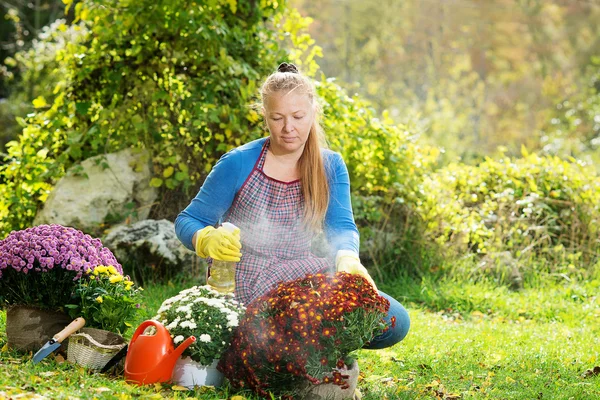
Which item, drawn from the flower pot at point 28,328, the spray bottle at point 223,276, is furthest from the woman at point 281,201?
the flower pot at point 28,328

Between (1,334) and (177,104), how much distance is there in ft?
7.78

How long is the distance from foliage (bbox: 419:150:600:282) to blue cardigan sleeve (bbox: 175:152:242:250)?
2844 millimetres

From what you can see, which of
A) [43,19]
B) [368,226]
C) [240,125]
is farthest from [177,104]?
[43,19]

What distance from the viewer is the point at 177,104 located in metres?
5.50

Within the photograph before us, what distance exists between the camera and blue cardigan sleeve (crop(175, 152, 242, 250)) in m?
3.16

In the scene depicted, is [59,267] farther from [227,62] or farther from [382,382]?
[227,62]

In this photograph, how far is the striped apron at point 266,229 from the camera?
3.20 m

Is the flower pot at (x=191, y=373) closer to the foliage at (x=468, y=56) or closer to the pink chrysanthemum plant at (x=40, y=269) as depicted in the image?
the pink chrysanthemum plant at (x=40, y=269)

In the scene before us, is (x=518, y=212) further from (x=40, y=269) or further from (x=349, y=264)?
(x=40, y=269)

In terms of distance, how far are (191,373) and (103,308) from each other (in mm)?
534

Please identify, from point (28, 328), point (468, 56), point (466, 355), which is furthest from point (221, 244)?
point (468, 56)

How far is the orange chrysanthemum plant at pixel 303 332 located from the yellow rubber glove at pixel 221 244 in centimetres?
20

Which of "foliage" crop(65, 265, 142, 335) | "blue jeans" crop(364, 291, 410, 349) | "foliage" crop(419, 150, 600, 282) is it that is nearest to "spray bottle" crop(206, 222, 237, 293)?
"foliage" crop(65, 265, 142, 335)

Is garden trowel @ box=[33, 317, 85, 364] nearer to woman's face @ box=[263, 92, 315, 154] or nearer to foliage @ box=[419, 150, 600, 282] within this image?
woman's face @ box=[263, 92, 315, 154]
